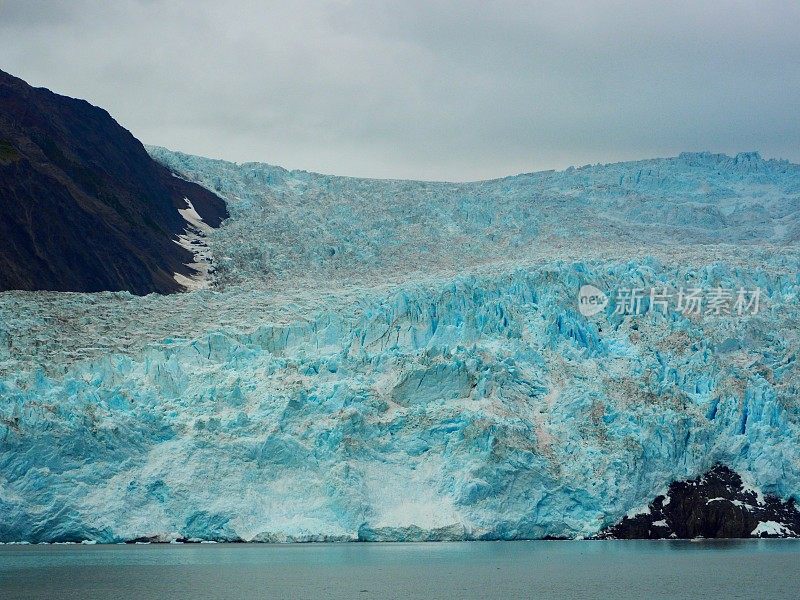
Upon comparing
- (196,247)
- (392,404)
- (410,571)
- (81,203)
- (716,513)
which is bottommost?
(410,571)

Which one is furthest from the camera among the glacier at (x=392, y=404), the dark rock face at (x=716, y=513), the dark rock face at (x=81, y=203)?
the dark rock face at (x=81, y=203)

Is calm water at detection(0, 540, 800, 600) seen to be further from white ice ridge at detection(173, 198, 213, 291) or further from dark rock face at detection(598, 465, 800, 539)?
white ice ridge at detection(173, 198, 213, 291)

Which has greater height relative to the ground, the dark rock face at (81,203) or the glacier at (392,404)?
the dark rock face at (81,203)

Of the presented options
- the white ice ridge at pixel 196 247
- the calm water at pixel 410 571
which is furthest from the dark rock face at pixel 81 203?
the calm water at pixel 410 571

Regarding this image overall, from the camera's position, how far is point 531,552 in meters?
38.0

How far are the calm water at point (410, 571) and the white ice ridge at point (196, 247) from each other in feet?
66.2

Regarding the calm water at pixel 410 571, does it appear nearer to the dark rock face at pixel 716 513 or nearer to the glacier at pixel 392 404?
the dark rock face at pixel 716 513

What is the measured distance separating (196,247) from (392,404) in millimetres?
28891


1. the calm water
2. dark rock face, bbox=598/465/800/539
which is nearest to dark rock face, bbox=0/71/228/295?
the calm water

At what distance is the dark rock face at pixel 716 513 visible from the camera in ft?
128

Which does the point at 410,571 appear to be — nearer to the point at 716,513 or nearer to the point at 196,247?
the point at 716,513

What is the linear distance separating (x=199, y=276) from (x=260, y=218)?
23.7ft

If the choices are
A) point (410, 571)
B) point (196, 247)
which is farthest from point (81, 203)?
point (410, 571)

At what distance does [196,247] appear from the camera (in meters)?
65.1
